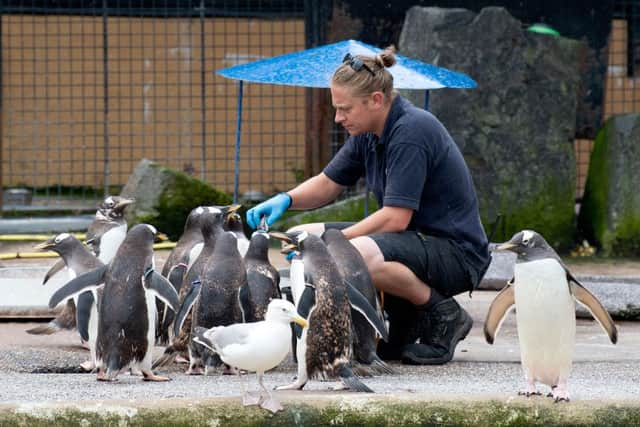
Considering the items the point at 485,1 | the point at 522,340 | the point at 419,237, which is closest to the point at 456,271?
the point at 419,237

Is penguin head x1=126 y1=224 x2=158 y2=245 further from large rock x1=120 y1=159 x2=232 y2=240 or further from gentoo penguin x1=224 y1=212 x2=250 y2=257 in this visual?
large rock x1=120 y1=159 x2=232 y2=240

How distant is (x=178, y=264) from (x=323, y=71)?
2009 millimetres

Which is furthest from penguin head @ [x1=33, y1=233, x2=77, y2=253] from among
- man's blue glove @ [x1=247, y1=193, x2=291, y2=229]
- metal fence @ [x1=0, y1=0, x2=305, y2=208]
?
metal fence @ [x1=0, y1=0, x2=305, y2=208]

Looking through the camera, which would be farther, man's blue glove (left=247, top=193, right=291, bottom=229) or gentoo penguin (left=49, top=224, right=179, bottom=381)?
man's blue glove (left=247, top=193, right=291, bottom=229)

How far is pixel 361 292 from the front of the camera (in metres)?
5.78

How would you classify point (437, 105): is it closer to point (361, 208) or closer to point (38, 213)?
point (361, 208)

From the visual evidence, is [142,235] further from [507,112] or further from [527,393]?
[507,112]

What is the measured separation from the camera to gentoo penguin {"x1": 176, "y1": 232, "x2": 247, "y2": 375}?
5.69 metres

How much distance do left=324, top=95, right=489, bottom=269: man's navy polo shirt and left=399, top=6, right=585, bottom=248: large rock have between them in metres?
4.57

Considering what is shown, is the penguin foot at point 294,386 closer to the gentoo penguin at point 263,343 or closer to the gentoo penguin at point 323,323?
the gentoo penguin at point 323,323

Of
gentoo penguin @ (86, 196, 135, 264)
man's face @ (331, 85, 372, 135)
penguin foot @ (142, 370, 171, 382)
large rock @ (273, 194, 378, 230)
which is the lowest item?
large rock @ (273, 194, 378, 230)

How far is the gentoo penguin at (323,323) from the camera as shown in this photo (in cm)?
520

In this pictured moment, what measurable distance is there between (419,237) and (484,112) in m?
5.00

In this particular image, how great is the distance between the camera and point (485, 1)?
40.0ft
